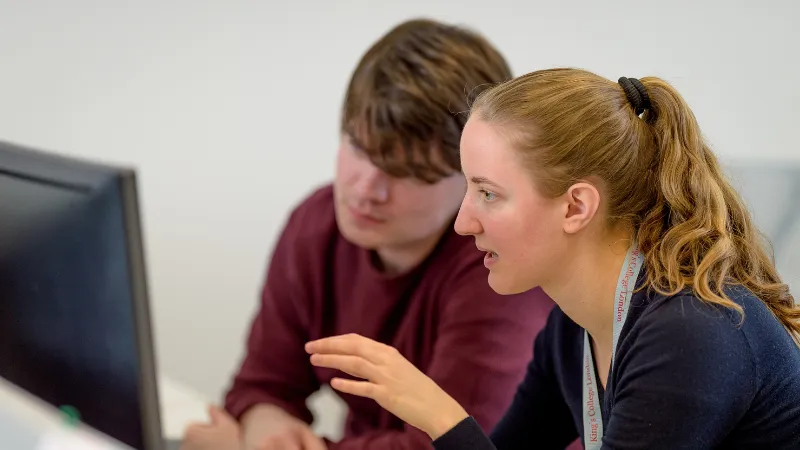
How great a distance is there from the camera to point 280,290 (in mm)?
1475

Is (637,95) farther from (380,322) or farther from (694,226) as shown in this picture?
(380,322)

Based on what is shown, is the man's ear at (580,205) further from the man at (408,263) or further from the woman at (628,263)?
the man at (408,263)

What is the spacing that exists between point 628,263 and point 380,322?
0.51 m

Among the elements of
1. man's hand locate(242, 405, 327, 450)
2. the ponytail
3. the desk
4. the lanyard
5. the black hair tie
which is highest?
the black hair tie

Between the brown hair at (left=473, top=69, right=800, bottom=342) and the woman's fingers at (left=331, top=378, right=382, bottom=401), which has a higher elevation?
the brown hair at (left=473, top=69, right=800, bottom=342)

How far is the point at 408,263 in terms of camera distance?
53.8 inches

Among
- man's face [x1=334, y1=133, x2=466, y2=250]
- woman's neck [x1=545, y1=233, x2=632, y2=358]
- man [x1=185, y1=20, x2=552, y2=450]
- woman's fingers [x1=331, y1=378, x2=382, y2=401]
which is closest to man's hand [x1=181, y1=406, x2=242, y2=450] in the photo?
man [x1=185, y1=20, x2=552, y2=450]

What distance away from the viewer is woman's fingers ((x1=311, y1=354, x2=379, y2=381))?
2.96 feet

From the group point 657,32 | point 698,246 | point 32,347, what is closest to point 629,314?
point 698,246

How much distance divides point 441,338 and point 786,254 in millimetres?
460

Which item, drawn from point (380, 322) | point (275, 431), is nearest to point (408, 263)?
point (380, 322)

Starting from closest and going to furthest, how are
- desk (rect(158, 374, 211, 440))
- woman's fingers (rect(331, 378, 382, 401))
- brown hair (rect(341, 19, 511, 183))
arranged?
woman's fingers (rect(331, 378, 382, 401)) → brown hair (rect(341, 19, 511, 183)) → desk (rect(158, 374, 211, 440))

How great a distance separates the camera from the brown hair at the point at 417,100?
47.4 inches

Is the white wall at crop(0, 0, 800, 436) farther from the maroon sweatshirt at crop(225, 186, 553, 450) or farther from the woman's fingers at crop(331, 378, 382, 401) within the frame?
the woman's fingers at crop(331, 378, 382, 401)
